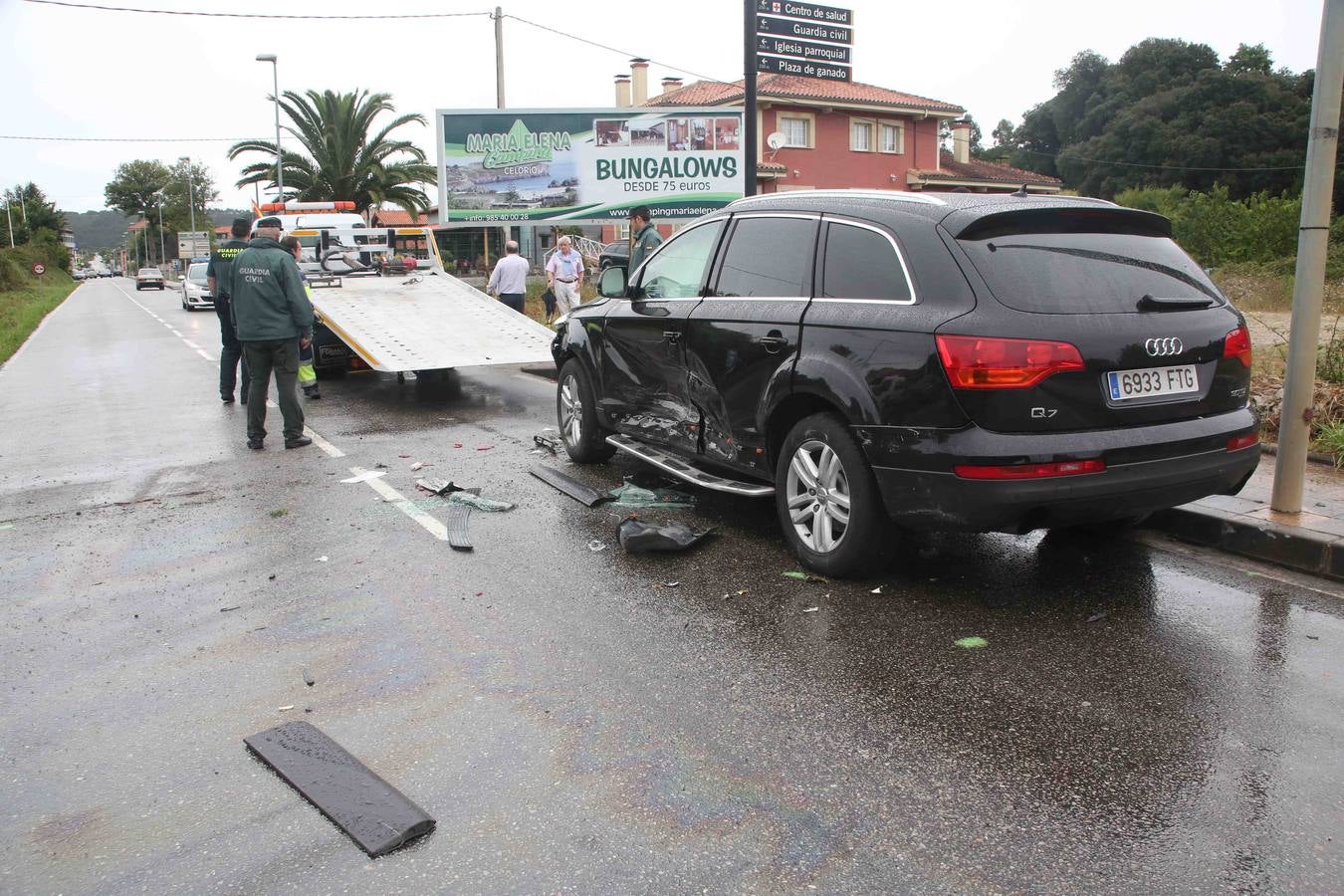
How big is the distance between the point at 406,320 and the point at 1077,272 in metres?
9.17

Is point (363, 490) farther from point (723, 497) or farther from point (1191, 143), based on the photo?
point (1191, 143)

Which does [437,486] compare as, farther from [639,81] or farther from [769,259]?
[639,81]

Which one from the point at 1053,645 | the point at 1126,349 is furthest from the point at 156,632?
the point at 1126,349

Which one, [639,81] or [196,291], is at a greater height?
[639,81]

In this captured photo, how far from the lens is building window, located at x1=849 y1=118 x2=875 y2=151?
41.6 meters

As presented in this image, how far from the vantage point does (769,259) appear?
566 cm

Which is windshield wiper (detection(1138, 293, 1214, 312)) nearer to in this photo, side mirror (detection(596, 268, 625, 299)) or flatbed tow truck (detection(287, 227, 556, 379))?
side mirror (detection(596, 268, 625, 299))

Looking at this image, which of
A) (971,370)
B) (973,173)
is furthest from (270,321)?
Answer: (973,173)

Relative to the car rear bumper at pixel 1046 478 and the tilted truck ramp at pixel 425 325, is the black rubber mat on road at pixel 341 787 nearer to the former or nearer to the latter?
the car rear bumper at pixel 1046 478

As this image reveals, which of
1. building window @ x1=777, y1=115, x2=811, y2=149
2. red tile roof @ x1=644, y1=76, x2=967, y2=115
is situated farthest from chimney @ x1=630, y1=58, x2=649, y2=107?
building window @ x1=777, y1=115, x2=811, y2=149

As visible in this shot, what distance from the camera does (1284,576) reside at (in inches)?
204

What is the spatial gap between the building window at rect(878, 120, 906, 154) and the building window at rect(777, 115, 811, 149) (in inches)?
145

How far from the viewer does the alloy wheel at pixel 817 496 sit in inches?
197

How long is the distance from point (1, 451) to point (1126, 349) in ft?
30.7
